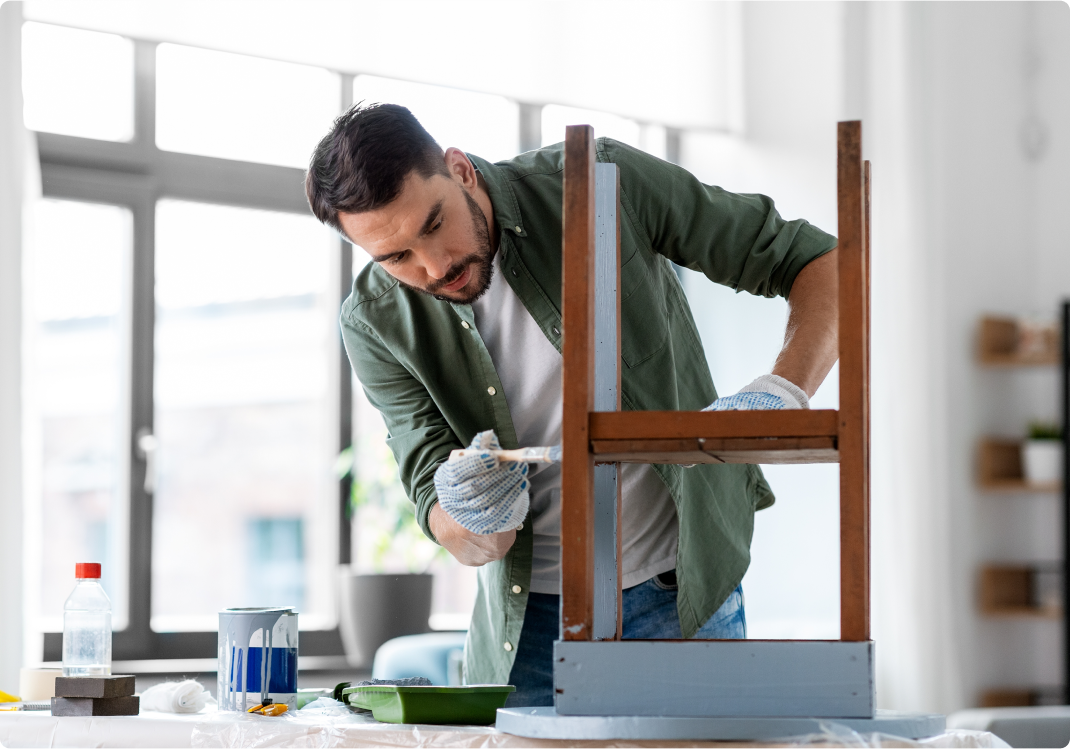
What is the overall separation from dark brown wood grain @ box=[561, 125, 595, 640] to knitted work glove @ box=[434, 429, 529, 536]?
103 millimetres

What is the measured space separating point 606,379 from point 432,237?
12.9 inches

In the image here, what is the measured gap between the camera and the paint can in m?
1.02

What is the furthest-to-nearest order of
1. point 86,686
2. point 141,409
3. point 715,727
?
Answer: point 141,409, point 86,686, point 715,727

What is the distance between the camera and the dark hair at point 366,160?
3.59 feet

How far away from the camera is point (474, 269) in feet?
3.91

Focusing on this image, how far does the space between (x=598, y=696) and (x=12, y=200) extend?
94.3 inches

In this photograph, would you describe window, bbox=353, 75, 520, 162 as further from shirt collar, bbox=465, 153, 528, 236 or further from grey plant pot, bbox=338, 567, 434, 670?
shirt collar, bbox=465, 153, 528, 236

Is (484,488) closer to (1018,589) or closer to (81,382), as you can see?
(81,382)

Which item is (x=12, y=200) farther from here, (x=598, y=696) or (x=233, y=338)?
(x=598, y=696)

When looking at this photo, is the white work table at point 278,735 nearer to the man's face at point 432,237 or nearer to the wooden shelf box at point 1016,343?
the man's face at point 432,237

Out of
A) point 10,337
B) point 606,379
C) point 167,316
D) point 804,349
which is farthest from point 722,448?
point 167,316

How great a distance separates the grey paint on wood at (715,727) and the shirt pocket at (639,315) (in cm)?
50

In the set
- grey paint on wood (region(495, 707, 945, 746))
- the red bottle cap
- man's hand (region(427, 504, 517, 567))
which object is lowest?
grey paint on wood (region(495, 707, 945, 746))

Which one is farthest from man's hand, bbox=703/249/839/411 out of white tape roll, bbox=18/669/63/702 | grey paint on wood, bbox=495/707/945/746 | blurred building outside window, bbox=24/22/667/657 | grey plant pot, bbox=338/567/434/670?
grey plant pot, bbox=338/567/434/670
